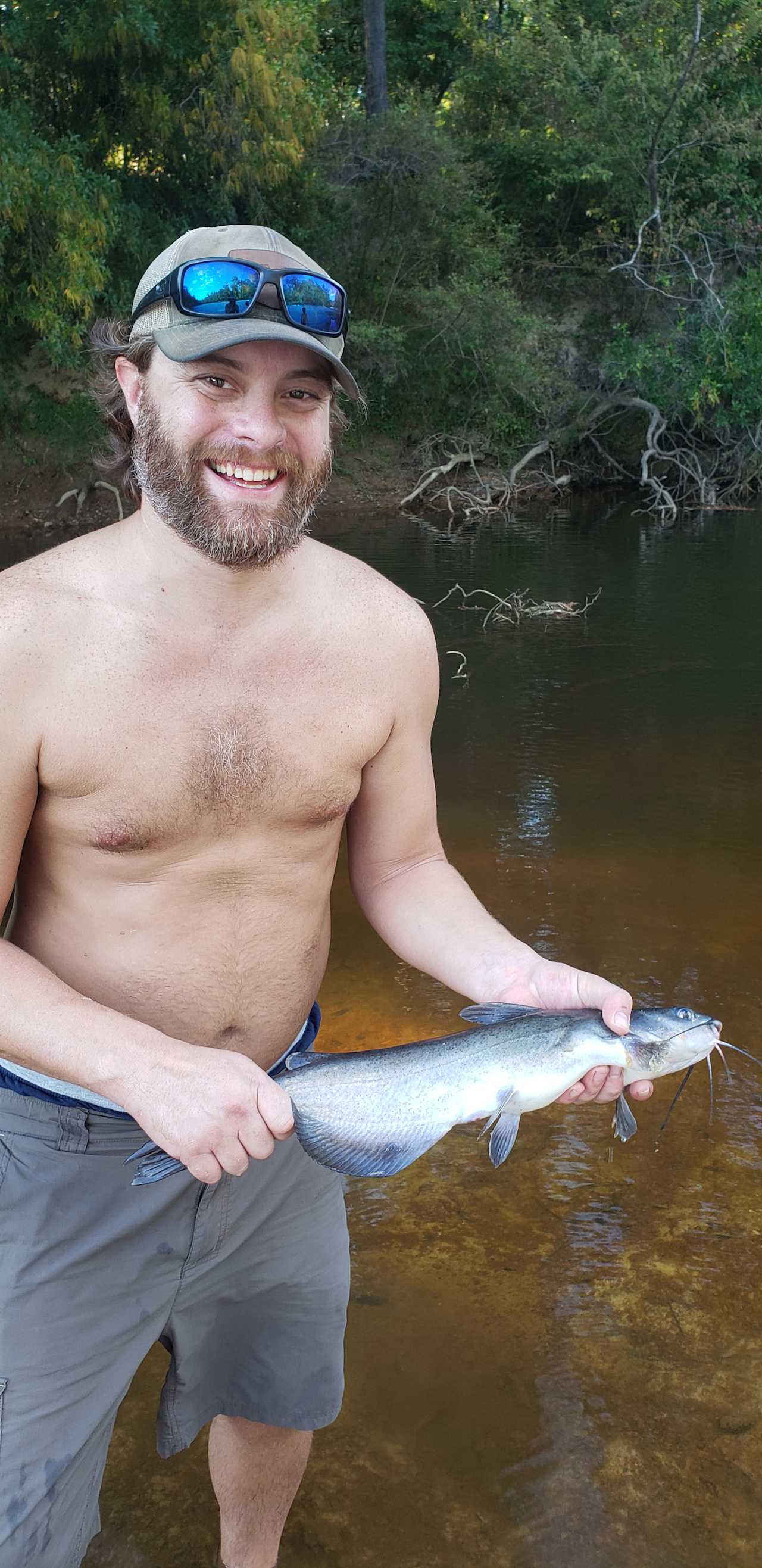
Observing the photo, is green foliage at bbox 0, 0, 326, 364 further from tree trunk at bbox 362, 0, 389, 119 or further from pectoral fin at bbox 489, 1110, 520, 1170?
pectoral fin at bbox 489, 1110, 520, 1170

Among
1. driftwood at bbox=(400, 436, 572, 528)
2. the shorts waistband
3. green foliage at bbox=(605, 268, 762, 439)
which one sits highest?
the shorts waistband

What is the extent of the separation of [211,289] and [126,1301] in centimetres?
185

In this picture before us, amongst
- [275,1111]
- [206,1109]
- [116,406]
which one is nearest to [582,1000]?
[275,1111]

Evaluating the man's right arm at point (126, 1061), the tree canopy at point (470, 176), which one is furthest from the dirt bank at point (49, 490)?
the man's right arm at point (126, 1061)

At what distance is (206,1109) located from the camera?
1.95m

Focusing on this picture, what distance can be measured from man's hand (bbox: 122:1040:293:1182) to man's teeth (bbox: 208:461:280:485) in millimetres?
1032

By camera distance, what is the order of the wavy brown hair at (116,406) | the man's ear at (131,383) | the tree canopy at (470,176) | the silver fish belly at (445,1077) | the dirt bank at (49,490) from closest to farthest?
the silver fish belly at (445,1077)
the man's ear at (131,383)
the wavy brown hair at (116,406)
the tree canopy at (470,176)
the dirt bank at (49,490)

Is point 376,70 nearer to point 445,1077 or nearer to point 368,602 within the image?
point 368,602

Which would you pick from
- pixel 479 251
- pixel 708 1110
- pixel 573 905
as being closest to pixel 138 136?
pixel 479 251

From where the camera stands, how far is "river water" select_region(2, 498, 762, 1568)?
2707mm

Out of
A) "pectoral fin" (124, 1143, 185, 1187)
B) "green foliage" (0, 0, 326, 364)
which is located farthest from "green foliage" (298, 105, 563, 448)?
"pectoral fin" (124, 1143, 185, 1187)

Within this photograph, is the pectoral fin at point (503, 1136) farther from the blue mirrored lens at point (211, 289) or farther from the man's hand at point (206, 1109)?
the blue mirrored lens at point (211, 289)

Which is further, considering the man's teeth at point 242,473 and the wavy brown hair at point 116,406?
the wavy brown hair at point 116,406

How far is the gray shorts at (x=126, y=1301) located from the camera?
6.72 feet
